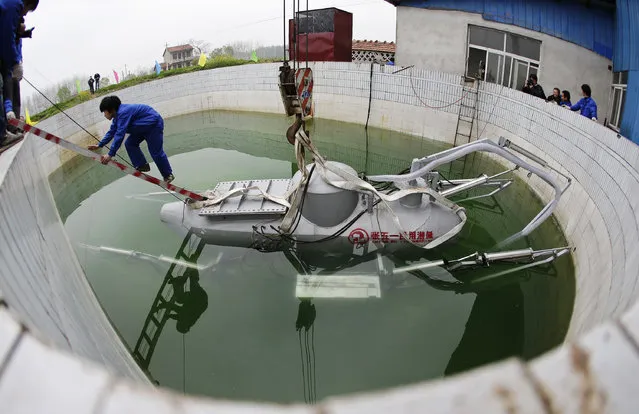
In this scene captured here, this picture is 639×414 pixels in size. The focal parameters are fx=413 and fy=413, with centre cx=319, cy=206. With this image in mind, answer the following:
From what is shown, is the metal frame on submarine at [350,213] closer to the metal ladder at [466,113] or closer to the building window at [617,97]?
the building window at [617,97]

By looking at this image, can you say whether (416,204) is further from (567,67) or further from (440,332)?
(567,67)

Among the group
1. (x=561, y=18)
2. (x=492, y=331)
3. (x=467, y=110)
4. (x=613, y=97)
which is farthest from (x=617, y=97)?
(x=492, y=331)

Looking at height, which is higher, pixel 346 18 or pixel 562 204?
pixel 346 18

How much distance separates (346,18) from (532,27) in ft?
20.6

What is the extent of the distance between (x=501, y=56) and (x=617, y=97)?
335 centimetres

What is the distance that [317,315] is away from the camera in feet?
16.6

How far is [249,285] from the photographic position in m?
5.60

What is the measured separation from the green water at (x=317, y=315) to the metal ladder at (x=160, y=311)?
0.29ft

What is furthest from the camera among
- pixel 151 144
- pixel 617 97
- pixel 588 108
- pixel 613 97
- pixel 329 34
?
pixel 329 34

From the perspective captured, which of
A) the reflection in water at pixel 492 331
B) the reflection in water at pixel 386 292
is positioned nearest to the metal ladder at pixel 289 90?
the reflection in water at pixel 386 292

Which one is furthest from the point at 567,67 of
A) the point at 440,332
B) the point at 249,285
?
the point at 249,285

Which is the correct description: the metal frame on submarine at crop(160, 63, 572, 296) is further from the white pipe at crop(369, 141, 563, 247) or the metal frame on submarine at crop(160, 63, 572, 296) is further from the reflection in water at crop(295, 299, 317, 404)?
the reflection in water at crop(295, 299, 317, 404)

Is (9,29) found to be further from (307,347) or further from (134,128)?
Result: (307,347)

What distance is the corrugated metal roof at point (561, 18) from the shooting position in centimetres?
907
